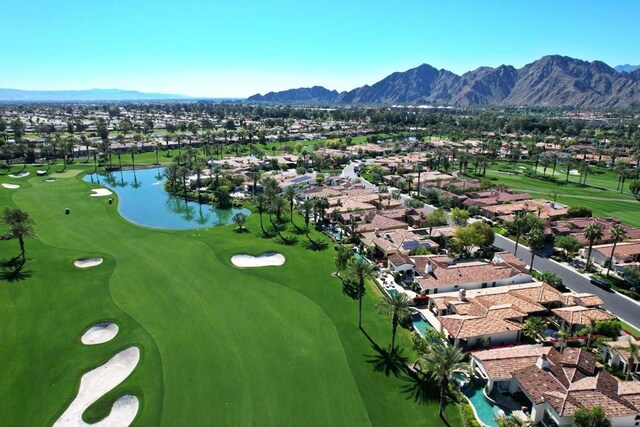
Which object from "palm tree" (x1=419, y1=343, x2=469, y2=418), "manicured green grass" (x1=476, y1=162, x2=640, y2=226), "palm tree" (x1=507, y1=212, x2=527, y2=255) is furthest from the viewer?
"manicured green grass" (x1=476, y1=162, x2=640, y2=226)

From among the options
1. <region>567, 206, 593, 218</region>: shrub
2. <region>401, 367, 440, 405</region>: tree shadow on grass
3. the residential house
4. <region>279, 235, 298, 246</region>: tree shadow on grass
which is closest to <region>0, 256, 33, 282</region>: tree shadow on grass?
<region>279, 235, 298, 246</region>: tree shadow on grass

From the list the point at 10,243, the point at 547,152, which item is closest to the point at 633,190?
the point at 547,152

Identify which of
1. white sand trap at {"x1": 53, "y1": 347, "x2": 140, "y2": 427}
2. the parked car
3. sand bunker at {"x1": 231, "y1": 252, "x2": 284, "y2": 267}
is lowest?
white sand trap at {"x1": 53, "y1": 347, "x2": 140, "y2": 427}

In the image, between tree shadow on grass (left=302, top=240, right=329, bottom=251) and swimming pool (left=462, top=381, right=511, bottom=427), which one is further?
tree shadow on grass (left=302, top=240, right=329, bottom=251)

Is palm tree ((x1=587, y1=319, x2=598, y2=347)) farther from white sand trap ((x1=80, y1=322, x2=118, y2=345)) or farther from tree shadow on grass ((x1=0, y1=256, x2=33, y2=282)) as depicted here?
tree shadow on grass ((x1=0, y1=256, x2=33, y2=282))

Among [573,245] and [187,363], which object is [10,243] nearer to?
[187,363]

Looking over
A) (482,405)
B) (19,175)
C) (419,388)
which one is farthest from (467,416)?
(19,175)

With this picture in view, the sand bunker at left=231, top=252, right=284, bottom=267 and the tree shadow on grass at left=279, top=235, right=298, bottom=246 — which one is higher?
the tree shadow on grass at left=279, top=235, right=298, bottom=246
